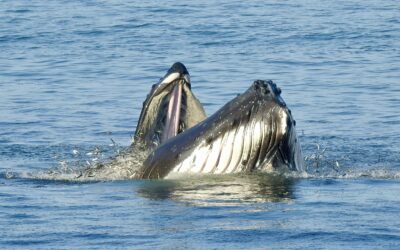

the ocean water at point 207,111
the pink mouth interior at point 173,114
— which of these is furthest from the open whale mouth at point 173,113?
Result: the ocean water at point 207,111

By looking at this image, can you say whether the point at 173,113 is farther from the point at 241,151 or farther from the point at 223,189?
the point at 223,189

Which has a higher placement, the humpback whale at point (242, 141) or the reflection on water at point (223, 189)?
the humpback whale at point (242, 141)

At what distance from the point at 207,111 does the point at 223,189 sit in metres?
8.05

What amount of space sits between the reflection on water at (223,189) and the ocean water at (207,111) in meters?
0.02

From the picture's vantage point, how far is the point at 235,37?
2852cm

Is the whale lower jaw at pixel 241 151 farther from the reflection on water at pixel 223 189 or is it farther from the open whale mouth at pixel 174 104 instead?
the open whale mouth at pixel 174 104

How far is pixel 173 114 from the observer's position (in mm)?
13648

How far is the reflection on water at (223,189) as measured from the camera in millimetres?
11562

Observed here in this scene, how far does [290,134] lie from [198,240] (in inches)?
92.7

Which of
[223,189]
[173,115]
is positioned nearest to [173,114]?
[173,115]

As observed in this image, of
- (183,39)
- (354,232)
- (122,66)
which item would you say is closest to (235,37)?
(183,39)

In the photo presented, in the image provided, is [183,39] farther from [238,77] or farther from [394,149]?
[394,149]

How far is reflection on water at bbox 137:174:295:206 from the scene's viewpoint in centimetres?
1156

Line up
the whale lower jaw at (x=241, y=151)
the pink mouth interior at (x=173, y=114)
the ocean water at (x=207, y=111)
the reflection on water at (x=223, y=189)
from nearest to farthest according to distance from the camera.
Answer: the ocean water at (x=207, y=111) < the reflection on water at (x=223, y=189) < the whale lower jaw at (x=241, y=151) < the pink mouth interior at (x=173, y=114)
